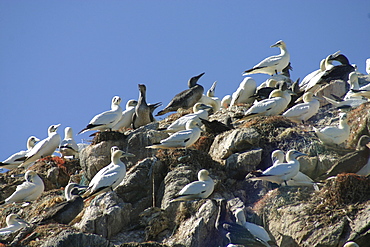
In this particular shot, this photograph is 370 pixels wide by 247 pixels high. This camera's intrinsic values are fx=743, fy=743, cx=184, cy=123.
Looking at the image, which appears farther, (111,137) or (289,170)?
(111,137)

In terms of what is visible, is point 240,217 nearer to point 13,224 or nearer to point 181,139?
point 181,139

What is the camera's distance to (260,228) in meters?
17.8

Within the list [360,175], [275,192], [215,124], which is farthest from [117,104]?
[360,175]

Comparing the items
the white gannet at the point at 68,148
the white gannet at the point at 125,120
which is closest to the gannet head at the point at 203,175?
the white gannet at the point at 125,120

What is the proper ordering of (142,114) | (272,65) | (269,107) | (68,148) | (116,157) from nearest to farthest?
(116,157) < (269,107) < (142,114) < (68,148) < (272,65)

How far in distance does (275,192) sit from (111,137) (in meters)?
6.74

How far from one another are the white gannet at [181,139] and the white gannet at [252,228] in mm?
4137

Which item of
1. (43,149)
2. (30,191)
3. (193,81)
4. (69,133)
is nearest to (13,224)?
(30,191)

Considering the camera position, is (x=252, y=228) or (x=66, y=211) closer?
(x=252, y=228)

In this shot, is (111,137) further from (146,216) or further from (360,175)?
(360,175)

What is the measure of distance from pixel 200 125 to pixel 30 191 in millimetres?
5808

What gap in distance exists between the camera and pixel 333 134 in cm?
2161

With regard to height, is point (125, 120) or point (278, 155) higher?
point (125, 120)

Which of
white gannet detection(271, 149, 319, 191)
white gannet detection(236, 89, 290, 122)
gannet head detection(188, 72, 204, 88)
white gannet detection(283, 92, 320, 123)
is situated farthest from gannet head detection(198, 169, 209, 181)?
gannet head detection(188, 72, 204, 88)
